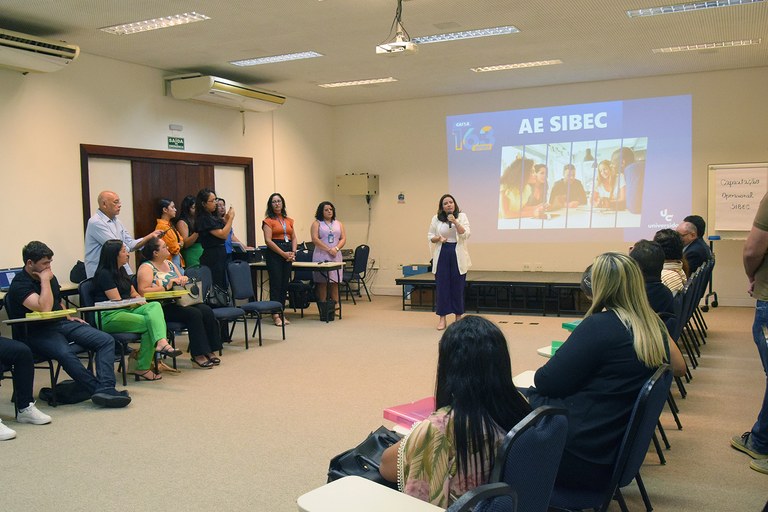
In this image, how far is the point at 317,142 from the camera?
11.1m

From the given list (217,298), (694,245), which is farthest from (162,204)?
(694,245)

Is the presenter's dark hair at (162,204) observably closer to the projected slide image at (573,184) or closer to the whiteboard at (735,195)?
the projected slide image at (573,184)

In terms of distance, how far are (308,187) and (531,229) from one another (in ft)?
11.8

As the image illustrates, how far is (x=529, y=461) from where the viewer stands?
1717 millimetres

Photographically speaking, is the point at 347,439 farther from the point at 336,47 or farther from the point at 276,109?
the point at 276,109

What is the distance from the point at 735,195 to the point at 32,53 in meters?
8.33

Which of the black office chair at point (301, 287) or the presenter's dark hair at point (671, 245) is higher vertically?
the presenter's dark hair at point (671, 245)

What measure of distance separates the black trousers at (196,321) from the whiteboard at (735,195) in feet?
21.9

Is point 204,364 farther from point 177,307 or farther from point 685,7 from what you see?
point 685,7

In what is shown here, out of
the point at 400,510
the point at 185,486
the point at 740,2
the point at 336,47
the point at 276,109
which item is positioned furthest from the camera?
the point at 276,109

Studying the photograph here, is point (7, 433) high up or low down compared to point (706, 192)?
down

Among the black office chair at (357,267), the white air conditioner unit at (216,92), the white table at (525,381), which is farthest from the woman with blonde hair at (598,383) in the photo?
the black office chair at (357,267)

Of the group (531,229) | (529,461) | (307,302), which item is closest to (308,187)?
(307,302)

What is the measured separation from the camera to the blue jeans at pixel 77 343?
462cm
